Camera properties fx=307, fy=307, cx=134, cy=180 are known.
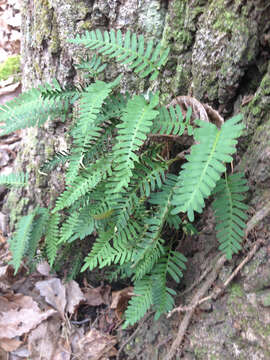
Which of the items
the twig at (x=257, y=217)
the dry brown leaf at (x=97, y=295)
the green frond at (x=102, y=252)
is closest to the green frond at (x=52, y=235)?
the dry brown leaf at (x=97, y=295)

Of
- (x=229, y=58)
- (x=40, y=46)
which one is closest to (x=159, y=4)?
(x=229, y=58)

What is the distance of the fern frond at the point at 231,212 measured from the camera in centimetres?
137

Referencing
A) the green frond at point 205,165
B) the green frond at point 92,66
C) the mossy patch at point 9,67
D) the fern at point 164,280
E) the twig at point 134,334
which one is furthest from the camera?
the mossy patch at point 9,67

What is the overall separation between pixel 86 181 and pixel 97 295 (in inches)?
42.4

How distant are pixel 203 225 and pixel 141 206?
14.0 inches

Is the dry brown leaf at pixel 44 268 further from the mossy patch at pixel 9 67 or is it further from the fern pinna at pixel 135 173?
the mossy patch at pixel 9 67

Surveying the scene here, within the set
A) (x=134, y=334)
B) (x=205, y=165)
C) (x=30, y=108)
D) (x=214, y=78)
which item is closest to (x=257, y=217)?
(x=205, y=165)

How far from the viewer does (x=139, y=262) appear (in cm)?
167

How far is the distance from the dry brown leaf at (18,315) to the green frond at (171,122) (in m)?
1.59

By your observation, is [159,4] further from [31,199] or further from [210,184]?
[31,199]

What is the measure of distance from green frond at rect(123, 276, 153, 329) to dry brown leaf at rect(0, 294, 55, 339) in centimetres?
84

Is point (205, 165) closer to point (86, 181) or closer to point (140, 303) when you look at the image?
point (86, 181)

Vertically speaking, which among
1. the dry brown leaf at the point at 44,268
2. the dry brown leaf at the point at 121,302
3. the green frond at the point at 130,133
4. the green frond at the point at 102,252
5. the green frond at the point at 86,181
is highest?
the green frond at the point at 130,133

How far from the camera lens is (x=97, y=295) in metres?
2.35
